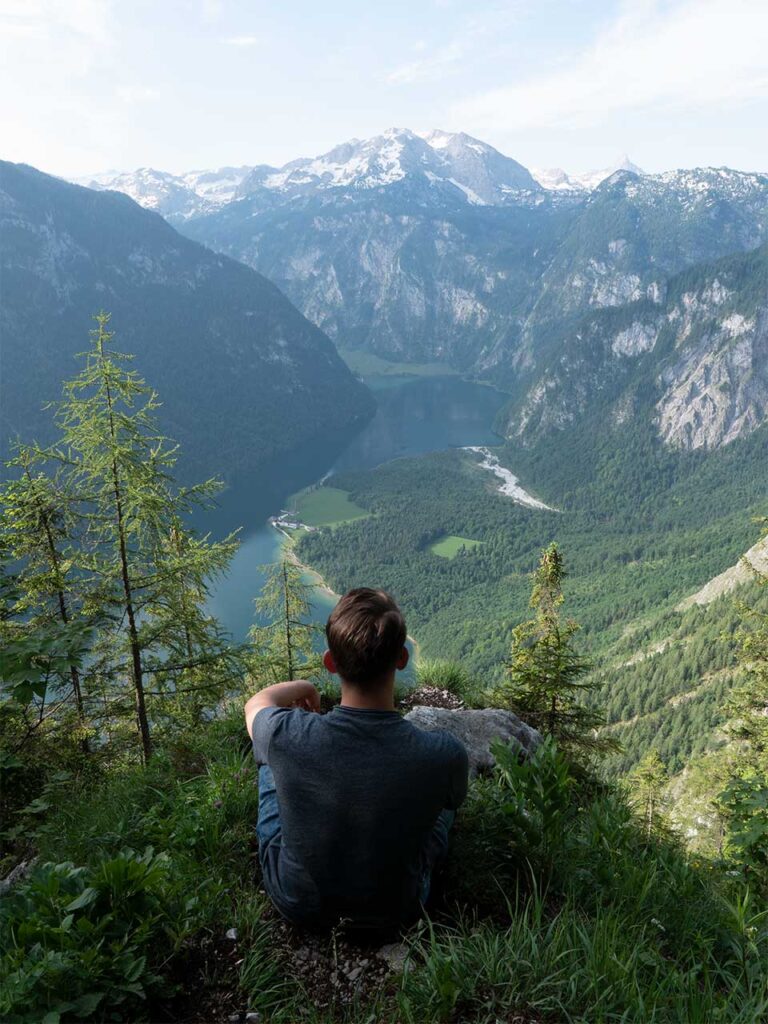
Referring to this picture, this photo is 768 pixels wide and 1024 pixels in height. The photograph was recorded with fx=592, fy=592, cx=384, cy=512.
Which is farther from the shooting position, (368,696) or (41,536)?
(41,536)

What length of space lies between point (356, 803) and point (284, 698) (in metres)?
1.10

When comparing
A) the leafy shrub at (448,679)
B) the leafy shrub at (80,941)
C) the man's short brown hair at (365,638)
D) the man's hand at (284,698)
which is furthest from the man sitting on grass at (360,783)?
the leafy shrub at (448,679)

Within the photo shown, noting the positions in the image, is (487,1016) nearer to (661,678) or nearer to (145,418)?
(145,418)

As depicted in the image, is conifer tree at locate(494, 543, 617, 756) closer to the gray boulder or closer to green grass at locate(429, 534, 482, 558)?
the gray boulder

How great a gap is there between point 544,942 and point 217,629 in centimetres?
976

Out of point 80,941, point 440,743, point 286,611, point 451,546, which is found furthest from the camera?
point 451,546

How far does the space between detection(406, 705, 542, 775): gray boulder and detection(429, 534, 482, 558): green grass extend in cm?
14596

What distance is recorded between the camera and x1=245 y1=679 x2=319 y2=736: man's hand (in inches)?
149

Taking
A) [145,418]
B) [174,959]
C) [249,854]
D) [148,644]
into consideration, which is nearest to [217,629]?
[148,644]

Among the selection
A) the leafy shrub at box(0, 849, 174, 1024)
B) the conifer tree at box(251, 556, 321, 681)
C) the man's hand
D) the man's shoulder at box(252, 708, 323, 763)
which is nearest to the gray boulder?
the man's hand

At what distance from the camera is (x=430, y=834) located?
3484 mm

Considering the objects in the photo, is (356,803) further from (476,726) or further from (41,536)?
(41,536)

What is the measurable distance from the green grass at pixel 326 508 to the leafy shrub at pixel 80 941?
156 meters

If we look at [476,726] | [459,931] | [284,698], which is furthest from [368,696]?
[476,726]
